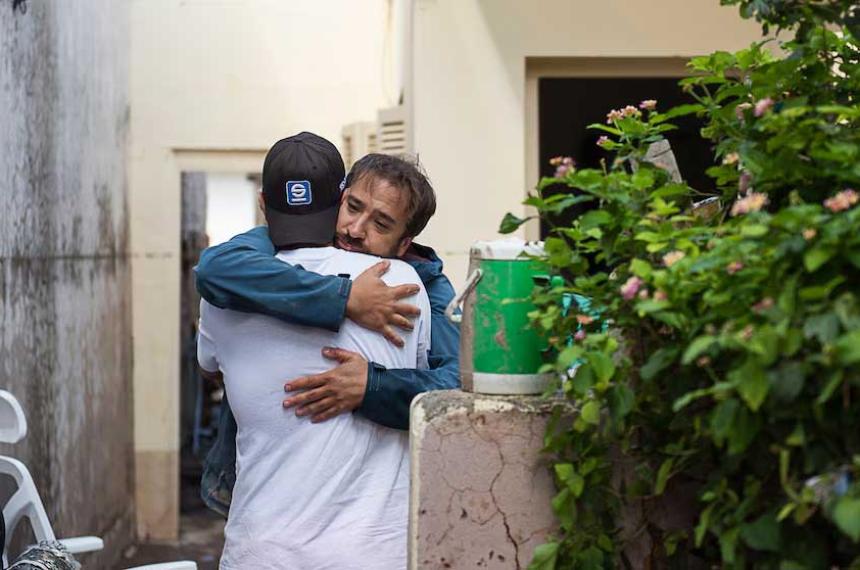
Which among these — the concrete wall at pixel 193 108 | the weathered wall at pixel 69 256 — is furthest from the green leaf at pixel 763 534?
the concrete wall at pixel 193 108

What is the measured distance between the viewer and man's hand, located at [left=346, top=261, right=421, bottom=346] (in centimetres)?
273

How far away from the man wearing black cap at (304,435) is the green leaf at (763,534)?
110 centimetres

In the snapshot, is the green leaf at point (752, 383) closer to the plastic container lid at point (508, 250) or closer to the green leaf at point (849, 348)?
the green leaf at point (849, 348)

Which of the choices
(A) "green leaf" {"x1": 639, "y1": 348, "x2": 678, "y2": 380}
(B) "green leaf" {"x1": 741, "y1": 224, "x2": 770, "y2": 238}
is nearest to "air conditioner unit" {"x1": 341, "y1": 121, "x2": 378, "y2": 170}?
(A) "green leaf" {"x1": 639, "y1": 348, "x2": 678, "y2": 380}

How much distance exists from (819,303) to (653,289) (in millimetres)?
337

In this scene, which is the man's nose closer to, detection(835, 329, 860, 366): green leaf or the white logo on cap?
the white logo on cap

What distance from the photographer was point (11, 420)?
3.48m

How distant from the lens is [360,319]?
2.74 meters

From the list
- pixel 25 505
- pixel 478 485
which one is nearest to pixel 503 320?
pixel 478 485

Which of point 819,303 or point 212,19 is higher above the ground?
point 212,19

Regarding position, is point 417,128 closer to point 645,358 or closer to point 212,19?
point 212,19

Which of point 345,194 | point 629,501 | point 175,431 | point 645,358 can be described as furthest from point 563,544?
point 175,431

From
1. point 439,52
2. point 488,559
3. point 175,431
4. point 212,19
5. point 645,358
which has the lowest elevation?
point 175,431

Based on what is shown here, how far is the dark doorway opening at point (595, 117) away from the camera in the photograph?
22.9 ft
